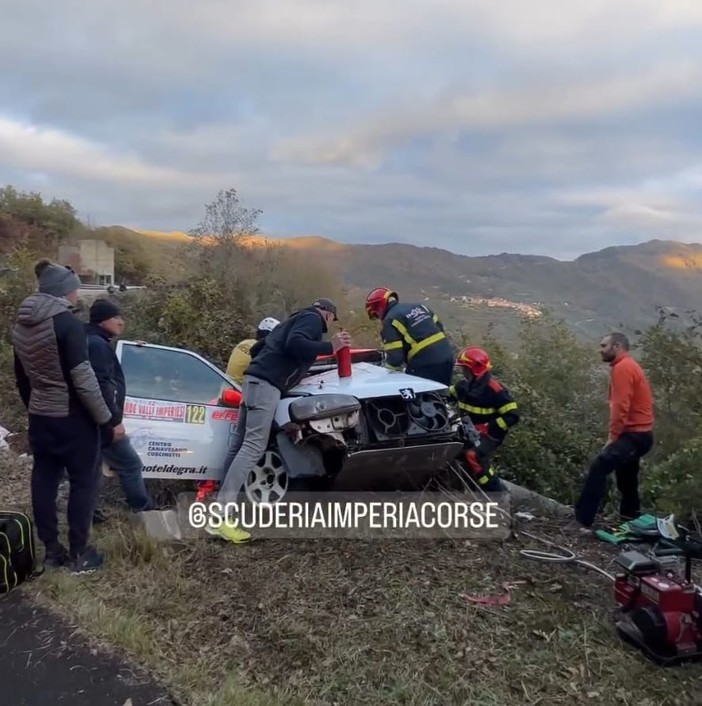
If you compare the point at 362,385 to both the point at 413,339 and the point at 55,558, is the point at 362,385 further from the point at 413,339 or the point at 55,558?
the point at 55,558

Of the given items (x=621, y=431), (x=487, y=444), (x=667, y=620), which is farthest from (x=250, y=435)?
(x=621, y=431)

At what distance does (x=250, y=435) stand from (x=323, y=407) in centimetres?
61

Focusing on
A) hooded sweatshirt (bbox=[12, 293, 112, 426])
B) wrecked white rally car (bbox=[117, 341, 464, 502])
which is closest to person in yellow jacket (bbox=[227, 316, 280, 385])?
wrecked white rally car (bbox=[117, 341, 464, 502])

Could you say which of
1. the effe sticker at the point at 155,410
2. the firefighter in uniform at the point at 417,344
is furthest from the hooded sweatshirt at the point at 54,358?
the firefighter in uniform at the point at 417,344

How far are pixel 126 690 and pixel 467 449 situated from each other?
3276mm

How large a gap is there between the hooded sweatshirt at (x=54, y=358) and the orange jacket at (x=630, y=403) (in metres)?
4.11

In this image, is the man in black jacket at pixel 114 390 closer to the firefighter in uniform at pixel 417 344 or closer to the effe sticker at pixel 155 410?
the effe sticker at pixel 155 410

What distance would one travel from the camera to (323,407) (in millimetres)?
5125

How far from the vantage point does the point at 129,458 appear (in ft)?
16.8

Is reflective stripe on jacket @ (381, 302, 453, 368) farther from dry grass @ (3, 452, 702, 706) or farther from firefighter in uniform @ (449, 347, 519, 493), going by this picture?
dry grass @ (3, 452, 702, 706)

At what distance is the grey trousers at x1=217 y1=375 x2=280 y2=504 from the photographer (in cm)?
521

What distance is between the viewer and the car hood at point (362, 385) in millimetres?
5418

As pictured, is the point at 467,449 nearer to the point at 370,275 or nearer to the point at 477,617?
the point at 477,617

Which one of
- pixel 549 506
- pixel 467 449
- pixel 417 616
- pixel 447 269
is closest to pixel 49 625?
pixel 417 616
